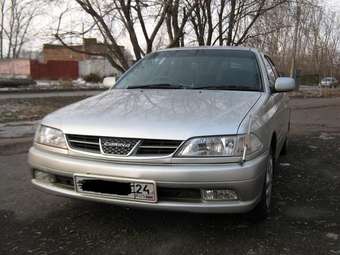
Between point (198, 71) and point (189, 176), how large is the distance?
180cm

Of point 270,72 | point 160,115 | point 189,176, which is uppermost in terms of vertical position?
point 270,72

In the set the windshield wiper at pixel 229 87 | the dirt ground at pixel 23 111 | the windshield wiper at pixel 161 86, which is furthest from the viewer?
the dirt ground at pixel 23 111

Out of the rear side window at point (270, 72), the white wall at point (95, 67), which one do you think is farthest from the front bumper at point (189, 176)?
the white wall at point (95, 67)

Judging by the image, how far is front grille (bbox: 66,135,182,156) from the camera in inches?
122

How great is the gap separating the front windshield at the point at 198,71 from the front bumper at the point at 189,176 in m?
1.30

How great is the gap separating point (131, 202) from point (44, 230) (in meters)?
0.90

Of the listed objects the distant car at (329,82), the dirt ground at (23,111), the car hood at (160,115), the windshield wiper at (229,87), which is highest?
the windshield wiper at (229,87)

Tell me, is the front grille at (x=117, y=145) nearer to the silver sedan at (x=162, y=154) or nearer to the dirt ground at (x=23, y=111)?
the silver sedan at (x=162, y=154)

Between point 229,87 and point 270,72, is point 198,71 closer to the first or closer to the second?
point 229,87

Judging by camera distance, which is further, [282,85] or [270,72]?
[270,72]

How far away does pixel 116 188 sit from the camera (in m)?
3.20

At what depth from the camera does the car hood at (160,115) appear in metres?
3.11

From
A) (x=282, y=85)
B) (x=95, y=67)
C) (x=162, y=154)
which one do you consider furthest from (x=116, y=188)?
(x=95, y=67)

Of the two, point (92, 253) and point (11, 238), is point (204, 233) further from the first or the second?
point (11, 238)
